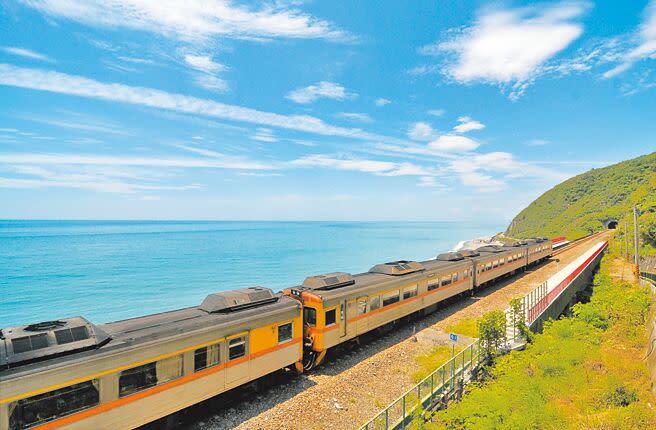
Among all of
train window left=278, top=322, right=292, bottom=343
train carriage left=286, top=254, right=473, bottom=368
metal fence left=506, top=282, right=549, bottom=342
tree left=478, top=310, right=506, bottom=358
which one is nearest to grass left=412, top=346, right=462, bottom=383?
tree left=478, top=310, right=506, bottom=358

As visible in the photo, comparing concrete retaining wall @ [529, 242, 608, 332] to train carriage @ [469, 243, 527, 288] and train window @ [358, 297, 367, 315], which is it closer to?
train carriage @ [469, 243, 527, 288]

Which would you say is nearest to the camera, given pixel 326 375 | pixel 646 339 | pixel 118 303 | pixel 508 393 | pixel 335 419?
pixel 335 419

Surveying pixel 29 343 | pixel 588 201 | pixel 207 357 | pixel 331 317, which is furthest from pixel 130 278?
pixel 588 201

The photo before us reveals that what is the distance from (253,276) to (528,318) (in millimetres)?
59740

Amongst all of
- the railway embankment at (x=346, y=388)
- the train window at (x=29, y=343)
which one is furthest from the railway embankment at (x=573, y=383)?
the train window at (x=29, y=343)

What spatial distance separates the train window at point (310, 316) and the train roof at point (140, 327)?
3.42 feet

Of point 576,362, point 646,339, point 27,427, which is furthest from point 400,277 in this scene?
point 27,427

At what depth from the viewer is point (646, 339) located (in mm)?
14922

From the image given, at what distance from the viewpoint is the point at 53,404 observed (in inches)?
291

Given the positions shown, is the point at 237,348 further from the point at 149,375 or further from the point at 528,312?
the point at 528,312

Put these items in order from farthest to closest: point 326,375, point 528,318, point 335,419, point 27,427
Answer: point 528,318, point 326,375, point 335,419, point 27,427

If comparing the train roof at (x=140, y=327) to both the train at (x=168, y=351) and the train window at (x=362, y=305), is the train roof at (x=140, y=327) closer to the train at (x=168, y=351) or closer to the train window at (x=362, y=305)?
the train at (x=168, y=351)

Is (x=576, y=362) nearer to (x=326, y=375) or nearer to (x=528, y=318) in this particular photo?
(x=528, y=318)

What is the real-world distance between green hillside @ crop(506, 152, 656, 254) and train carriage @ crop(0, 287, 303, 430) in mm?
70273
